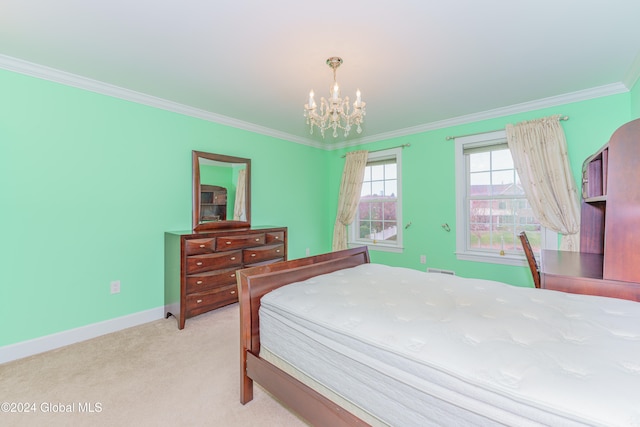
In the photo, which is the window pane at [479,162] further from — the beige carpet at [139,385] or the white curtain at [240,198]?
the beige carpet at [139,385]

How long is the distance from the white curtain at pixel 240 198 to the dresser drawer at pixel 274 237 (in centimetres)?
42

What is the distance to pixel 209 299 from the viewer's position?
2.90 m

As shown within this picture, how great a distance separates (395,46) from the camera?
1.97 m

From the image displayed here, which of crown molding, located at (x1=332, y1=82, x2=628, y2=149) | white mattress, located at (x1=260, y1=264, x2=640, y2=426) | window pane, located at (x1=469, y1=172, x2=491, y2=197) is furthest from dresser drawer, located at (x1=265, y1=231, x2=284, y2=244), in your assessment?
window pane, located at (x1=469, y1=172, x2=491, y2=197)

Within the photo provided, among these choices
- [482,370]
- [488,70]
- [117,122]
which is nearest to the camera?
[482,370]

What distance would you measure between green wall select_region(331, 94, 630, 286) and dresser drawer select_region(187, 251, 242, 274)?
7.24 ft

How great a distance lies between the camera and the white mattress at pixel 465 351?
0.76 meters

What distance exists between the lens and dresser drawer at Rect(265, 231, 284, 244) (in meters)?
3.53

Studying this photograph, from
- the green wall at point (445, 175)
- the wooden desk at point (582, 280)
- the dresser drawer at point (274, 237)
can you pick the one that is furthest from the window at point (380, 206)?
the wooden desk at point (582, 280)

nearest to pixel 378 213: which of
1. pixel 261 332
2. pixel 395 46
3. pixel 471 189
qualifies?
pixel 471 189

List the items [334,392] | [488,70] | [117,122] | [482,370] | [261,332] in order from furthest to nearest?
1. [117,122]
2. [488,70]
3. [261,332]
4. [334,392]
5. [482,370]

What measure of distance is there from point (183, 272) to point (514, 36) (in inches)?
132

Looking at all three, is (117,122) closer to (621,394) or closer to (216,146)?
(216,146)

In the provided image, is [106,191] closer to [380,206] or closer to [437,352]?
[437,352]
